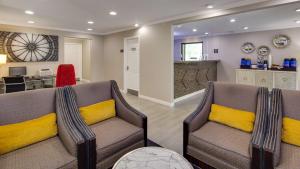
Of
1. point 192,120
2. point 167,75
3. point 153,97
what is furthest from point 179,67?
point 192,120

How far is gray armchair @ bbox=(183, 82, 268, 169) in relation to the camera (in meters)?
1.66

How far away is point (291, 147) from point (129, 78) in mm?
5240

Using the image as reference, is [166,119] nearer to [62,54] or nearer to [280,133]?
[280,133]

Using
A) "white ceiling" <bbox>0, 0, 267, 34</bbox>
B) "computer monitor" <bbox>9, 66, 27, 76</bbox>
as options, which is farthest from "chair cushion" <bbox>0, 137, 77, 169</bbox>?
"computer monitor" <bbox>9, 66, 27, 76</bbox>

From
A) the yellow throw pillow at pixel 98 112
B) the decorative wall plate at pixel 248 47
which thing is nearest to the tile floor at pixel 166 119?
the yellow throw pillow at pixel 98 112

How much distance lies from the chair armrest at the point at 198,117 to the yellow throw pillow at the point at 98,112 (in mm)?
1083

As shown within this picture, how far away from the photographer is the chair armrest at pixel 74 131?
1.62m

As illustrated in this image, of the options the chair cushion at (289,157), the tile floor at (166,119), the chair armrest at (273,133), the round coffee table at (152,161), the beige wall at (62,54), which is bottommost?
the tile floor at (166,119)

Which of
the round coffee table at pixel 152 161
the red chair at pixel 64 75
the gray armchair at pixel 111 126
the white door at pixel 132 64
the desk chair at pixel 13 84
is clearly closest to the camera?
the round coffee table at pixel 152 161

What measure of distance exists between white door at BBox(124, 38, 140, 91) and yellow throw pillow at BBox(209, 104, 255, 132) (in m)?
3.84

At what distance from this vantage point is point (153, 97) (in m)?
5.34

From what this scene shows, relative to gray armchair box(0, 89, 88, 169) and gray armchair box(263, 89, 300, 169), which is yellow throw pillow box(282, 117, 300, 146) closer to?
gray armchair box(263, 89, 300, 169)

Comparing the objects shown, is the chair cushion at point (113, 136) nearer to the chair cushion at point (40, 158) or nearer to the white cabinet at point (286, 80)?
the chair cushion at point (40, 158)

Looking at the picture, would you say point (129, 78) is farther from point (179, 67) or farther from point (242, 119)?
point (242, 119)
